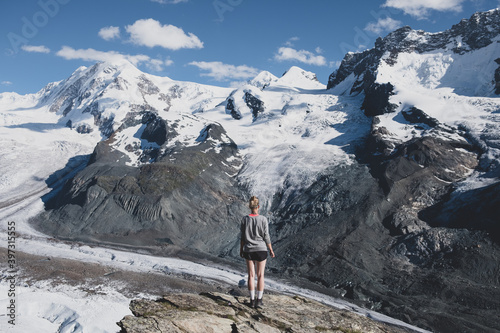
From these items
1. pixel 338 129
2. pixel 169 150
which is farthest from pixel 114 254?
pixel 338 129

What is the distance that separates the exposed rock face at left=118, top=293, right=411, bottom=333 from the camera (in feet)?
30.8

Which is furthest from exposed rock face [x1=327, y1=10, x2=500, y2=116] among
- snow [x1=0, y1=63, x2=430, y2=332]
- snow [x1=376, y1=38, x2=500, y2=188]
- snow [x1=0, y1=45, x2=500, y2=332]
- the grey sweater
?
the grey sweater

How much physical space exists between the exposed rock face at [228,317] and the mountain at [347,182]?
32.9 meters

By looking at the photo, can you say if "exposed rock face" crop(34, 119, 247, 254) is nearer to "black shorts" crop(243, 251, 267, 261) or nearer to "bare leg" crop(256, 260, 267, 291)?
"bare leg" crop(256, 260, 267, 291)

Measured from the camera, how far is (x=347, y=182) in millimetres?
76625

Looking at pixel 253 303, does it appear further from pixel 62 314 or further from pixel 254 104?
pixel 254 104

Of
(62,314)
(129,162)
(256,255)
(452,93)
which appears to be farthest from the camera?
(452,93)

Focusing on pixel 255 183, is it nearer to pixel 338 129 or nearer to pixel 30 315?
pixel 338 129

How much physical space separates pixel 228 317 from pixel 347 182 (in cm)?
6970

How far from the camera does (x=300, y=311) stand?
1203cm

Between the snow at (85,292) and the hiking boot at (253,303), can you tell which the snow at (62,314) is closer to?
the snow at (85,292)

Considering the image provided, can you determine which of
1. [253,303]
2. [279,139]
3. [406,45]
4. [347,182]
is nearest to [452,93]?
[406,45]

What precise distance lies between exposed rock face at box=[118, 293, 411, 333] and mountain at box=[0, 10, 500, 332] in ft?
108

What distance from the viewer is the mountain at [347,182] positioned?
5112cm
